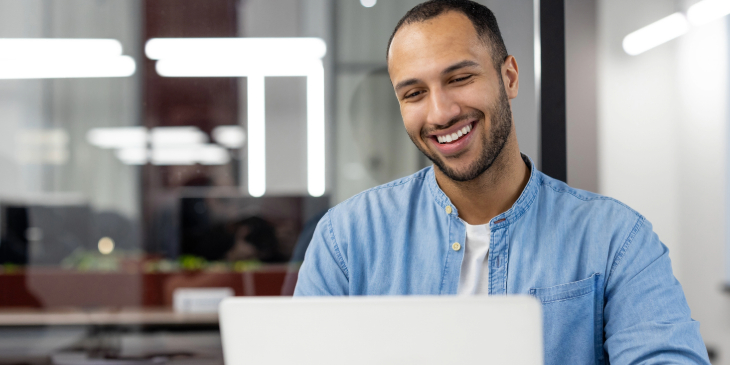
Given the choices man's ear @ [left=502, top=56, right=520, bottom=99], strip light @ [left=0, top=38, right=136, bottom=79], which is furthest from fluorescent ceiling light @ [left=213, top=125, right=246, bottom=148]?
man's ear @ [left=502, top=56, right=520, bottom=99]

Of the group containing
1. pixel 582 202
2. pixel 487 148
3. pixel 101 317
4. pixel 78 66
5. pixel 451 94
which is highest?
pixel 78 66

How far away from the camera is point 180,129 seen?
2.39 m

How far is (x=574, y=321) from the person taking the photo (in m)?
1.18

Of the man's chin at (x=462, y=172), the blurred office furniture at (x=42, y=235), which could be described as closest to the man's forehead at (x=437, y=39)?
the man's chin at (x=462, y=172)

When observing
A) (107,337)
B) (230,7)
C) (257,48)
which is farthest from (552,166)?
(107,337)

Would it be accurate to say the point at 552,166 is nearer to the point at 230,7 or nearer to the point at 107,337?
the point at 230,7

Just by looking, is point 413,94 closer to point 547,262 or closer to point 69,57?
point 547,262

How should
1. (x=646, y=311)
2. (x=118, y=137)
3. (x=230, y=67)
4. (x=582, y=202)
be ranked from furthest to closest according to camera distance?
1. (x=118, y=137)
2. (x=230, y=67)
3. (x=582, y=202)
4. (x=646, y=311)

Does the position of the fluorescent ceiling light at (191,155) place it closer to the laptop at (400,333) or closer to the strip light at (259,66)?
the strip light at (259,66)

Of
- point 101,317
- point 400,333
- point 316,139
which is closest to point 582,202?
point 400,333

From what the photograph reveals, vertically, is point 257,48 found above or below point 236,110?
above

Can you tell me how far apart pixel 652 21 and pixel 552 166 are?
662 mm

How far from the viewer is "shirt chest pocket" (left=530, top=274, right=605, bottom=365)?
118cm

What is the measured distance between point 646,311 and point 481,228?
37 centimetres
